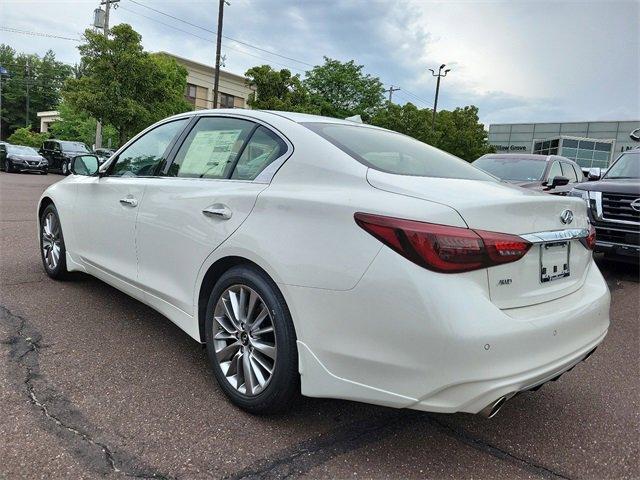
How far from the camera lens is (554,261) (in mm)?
2363

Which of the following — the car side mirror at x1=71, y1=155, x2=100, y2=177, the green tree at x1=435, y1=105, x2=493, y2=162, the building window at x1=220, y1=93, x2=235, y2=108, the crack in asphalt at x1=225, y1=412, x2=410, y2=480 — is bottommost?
the crack in asphalt at x1=225, y1=412, x2=410, y2=480

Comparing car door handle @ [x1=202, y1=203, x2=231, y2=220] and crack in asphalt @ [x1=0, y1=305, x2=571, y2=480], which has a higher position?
car door handle @ [x1=202, y1=203, x2=231, y2=220]

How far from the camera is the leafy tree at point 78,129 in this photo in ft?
137

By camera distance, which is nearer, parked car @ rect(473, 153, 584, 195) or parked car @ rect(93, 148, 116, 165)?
parked car @ rect(93, 148, 116, 165)

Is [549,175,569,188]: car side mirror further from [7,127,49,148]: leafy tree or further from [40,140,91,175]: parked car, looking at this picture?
[7,127,49,148]: leafy tree

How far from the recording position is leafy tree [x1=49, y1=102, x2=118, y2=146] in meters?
41.7

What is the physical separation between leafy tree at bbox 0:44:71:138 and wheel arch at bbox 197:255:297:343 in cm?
7849

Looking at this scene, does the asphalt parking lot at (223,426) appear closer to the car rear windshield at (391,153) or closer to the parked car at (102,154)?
the car rear windshield at (391,153)

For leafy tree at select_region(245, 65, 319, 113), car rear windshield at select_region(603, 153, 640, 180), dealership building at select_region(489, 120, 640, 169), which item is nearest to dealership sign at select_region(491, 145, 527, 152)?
dealership building at select_region(489, 120, 640, 169)

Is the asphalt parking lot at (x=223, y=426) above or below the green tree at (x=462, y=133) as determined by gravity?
below

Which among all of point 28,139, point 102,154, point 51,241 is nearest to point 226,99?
point 28,139

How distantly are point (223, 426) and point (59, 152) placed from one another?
26745mm

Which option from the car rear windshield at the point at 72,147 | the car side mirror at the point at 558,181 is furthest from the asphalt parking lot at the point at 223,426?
the car rear windshield at the point at 72,147

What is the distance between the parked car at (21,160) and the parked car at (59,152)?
1006mm
